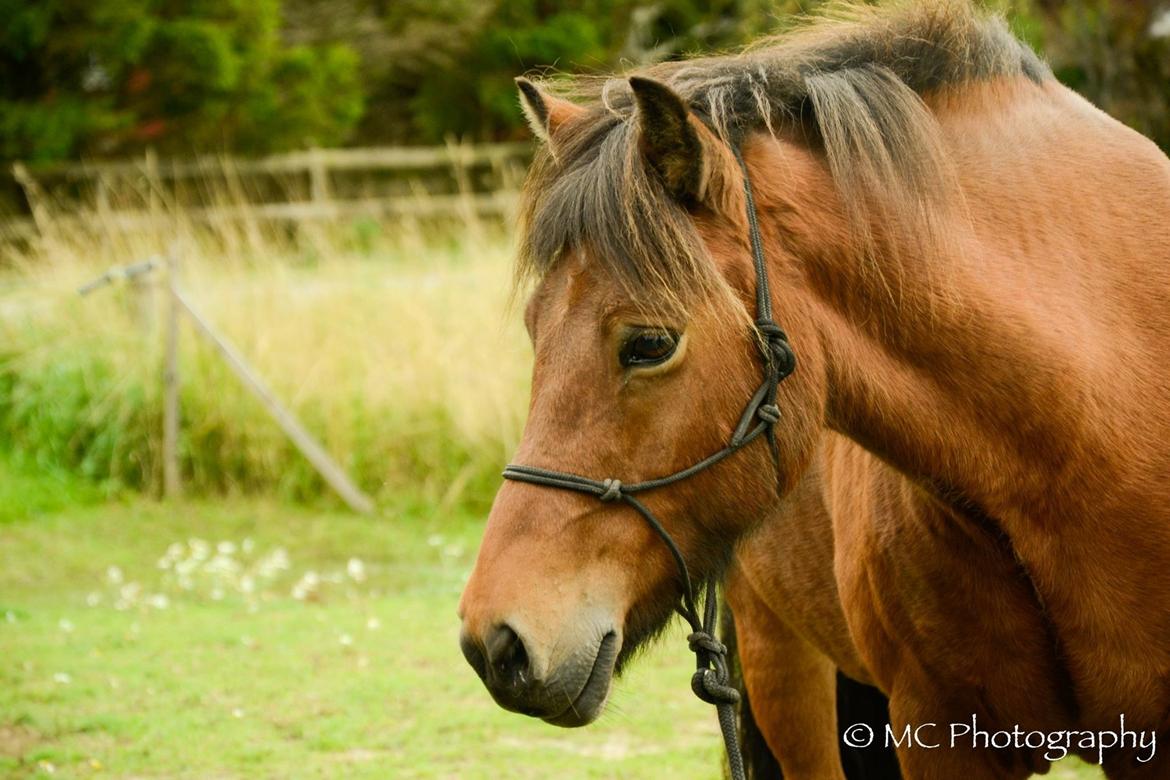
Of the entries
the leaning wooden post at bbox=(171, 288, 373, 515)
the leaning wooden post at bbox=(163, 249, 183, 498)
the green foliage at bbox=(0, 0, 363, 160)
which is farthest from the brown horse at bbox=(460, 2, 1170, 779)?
the green foliage at bbox=(0, 0, 363, 160)

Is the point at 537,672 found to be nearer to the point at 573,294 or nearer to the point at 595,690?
the point at 595,690

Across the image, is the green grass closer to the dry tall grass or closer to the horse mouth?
the horse mouth

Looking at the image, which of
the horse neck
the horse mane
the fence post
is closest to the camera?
the horse mane

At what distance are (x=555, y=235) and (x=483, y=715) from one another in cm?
344

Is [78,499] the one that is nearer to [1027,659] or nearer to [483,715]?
[483,715]

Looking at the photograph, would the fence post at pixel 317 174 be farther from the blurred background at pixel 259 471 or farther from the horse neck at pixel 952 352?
the horse neck at pixel 952 352

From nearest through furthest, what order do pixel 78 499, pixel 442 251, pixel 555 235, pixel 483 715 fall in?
pixel 555 235, pixel 483 715, pixel 78 499, pixel 442 251

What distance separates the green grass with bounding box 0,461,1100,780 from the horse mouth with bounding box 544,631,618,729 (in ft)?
Result: 0.76

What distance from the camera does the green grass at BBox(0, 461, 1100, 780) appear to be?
4.73 m

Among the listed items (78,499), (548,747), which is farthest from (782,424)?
(78,499)

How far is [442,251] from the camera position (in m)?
11.6

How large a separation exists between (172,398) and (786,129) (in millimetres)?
7517

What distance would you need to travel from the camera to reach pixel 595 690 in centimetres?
214

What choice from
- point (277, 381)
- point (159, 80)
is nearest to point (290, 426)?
point (277, 381)
